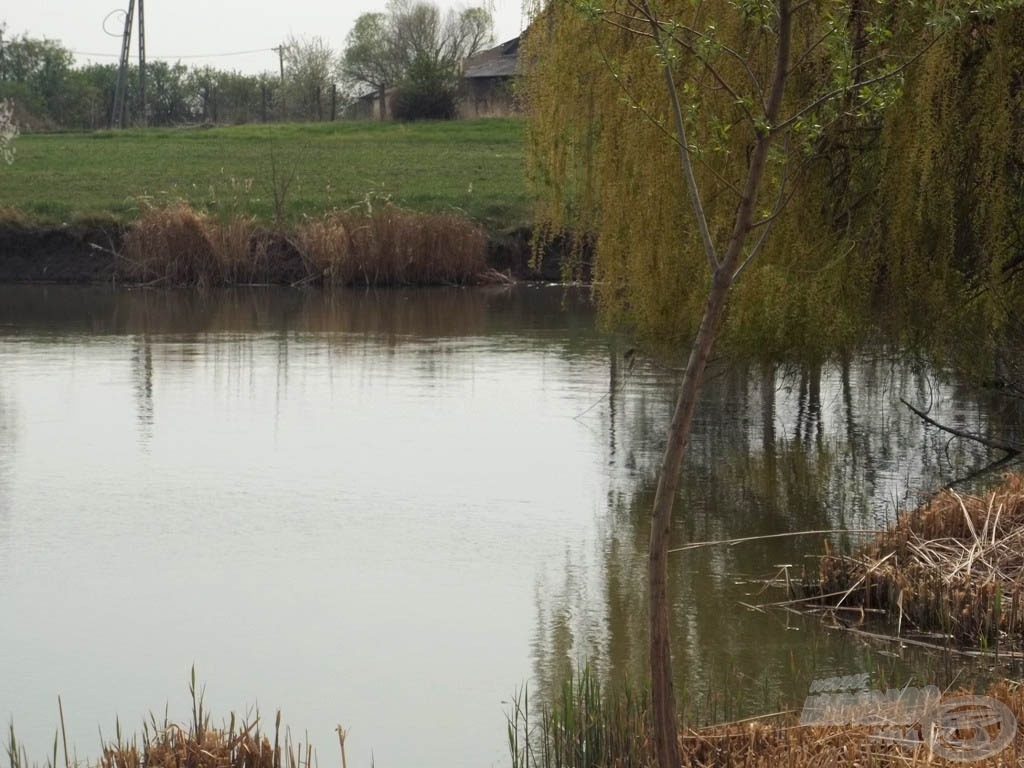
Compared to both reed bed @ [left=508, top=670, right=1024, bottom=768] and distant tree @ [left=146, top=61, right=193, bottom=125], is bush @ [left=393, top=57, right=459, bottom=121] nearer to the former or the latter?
distant tree @ [left=146, top=61, right=193, bottom=125]

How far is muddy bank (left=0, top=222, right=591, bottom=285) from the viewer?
33.1m

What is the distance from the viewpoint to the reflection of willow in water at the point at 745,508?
732 cm

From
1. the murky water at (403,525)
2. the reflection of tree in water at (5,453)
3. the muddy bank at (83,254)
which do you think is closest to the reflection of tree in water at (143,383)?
the murky water at (403,525)

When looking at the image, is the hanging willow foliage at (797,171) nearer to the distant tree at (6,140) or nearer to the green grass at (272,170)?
the green grass at (272,170)

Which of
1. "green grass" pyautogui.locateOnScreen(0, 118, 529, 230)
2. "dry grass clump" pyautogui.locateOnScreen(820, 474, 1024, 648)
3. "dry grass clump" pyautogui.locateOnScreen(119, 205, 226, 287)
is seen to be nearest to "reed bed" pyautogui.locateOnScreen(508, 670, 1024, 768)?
"dry grass clump" pyautogui.locateOnScreen(820, 474, 1024, 648)

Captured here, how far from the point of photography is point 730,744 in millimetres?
5254

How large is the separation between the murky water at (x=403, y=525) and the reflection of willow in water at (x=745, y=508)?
0.11ft

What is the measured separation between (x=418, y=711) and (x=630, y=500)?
439cm

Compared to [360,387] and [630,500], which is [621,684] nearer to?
[630,500]

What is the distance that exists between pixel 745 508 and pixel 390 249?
70.1 ft

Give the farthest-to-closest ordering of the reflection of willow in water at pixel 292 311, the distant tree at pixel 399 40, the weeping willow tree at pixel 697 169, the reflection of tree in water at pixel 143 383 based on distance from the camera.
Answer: the distant tree at pixel 399 40
the reflection of willow in water at pixel 292 311
the reflection of tree in water at pixel 143 383
the weeping willow tree at pixel 697 169

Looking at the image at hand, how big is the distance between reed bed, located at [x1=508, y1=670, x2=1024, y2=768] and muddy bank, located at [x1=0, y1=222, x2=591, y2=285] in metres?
27.2

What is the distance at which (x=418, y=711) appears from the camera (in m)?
6.84

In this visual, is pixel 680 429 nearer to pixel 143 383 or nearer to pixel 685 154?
pixel 685 154
